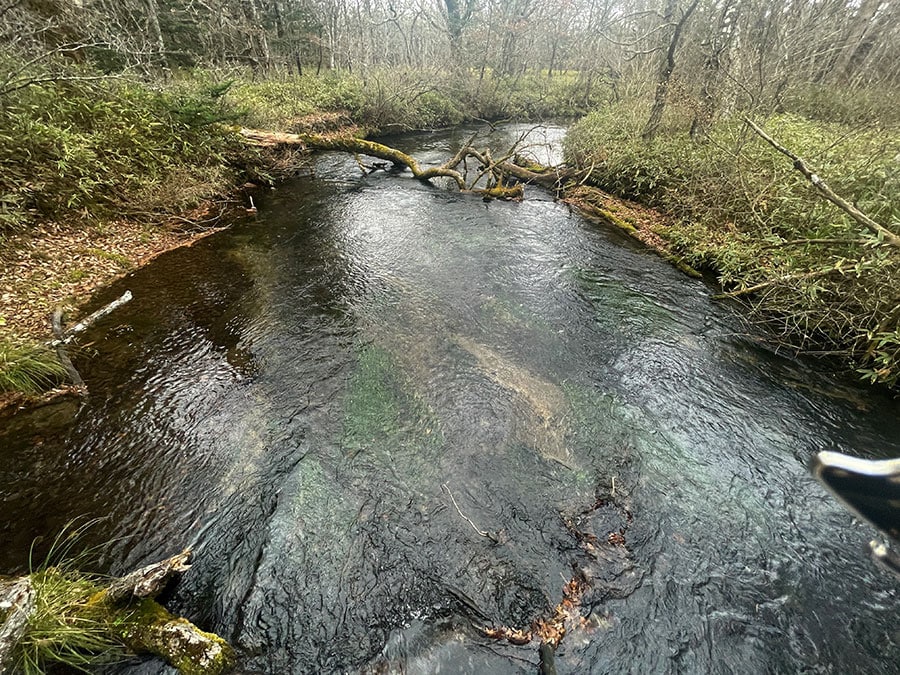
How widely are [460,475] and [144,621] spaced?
106 inches

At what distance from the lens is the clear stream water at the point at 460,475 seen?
2.90 metres

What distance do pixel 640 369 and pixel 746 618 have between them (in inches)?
125

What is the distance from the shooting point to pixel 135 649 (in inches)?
101

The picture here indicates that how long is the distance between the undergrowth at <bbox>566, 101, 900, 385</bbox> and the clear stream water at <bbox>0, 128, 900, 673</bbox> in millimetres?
683

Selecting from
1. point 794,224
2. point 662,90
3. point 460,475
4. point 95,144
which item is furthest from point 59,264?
point 662,90

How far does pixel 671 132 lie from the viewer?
36.8 ft

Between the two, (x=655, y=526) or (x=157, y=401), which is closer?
(x=655, y=526)

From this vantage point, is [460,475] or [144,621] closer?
[144,621]

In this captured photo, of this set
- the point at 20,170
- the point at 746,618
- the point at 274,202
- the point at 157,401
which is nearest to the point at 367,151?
the point at 274,202

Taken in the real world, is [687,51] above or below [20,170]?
above

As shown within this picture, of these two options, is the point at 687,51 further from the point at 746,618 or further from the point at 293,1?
the point at 293,1

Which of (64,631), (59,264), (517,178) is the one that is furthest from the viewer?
(517,178)

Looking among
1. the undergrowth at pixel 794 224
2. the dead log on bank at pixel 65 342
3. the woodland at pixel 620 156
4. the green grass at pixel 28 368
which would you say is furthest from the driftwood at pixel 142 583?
the undergrowth at pixel 794 224

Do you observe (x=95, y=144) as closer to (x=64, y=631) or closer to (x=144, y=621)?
(x=64, y=631)
